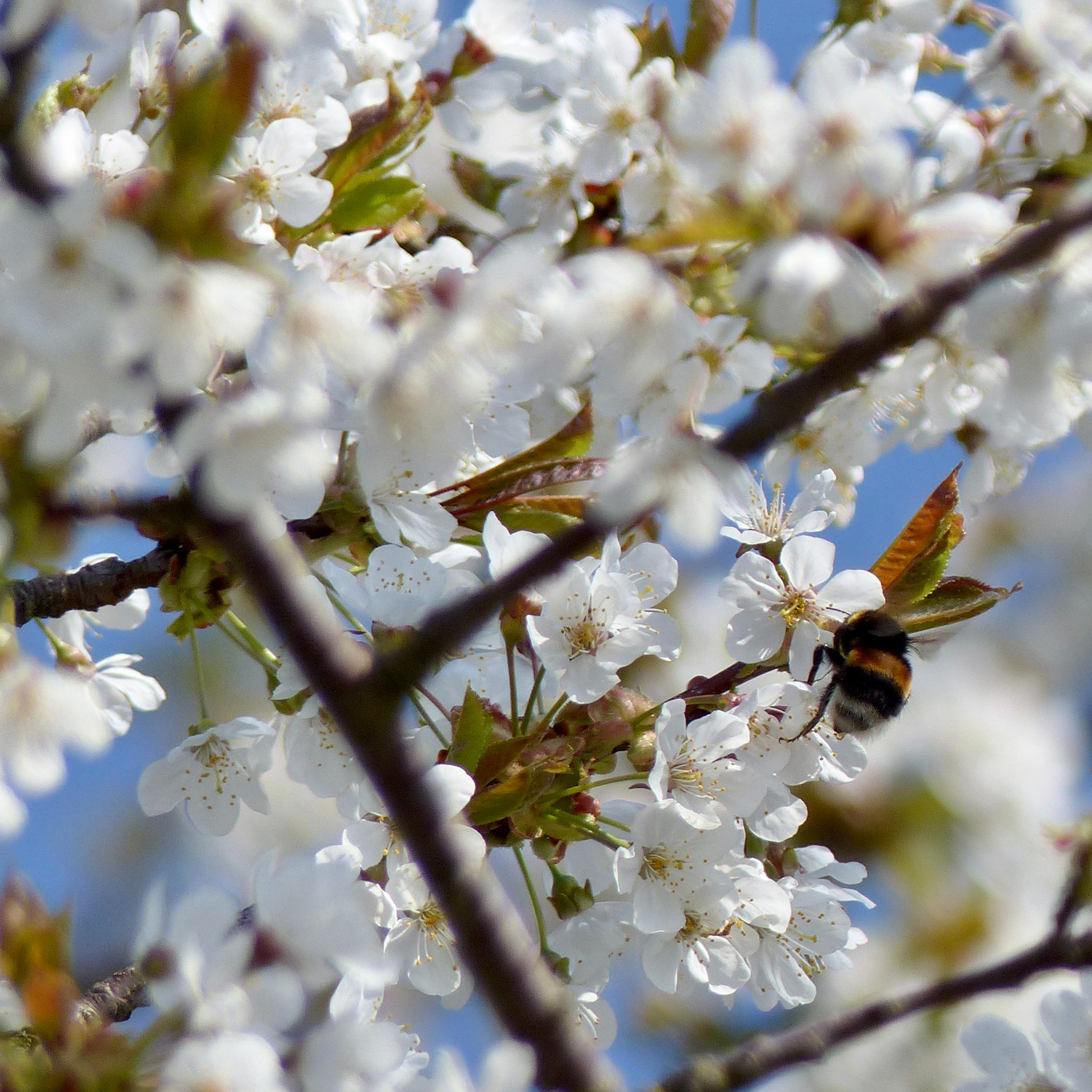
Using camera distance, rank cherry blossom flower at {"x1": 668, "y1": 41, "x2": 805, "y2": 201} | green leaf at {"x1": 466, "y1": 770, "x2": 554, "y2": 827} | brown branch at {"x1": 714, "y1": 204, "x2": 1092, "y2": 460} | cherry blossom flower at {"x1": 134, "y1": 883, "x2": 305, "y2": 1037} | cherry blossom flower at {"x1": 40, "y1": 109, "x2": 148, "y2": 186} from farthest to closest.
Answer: green leaf at {"x1": 466, "y1": 770, "x2": 554, "y2": 827}, cherry blossom flower at {"x1": 40, "y1": 109, "x2": 148, "y2": 186}, cherry blossom flower at {"x1": 134, "y1": 883, "x2": 305, "y2": 1037}, cherry blossom flower at {"x1": 668, "y1": 41, "x2": 805, "y2": 201}, brown branch at {"x1": 714, "y1": 204, "x2": 1092, "y2": 460}

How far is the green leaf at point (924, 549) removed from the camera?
150 cm

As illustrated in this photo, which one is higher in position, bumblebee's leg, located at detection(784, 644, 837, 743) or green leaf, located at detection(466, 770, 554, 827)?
green leaf, located at detection(466, 770, 554, 827)

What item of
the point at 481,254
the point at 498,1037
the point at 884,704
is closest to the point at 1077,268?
the point at 498,1037

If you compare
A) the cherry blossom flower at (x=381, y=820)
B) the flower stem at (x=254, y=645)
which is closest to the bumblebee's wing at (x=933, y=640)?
the cherry blossom flower at (x=381, y=820)

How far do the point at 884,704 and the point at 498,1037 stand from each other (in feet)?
2.77

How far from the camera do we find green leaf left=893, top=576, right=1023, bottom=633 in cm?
152

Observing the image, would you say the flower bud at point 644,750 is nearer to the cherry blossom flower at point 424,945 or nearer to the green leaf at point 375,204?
the cherry blossom flower at point 424,945

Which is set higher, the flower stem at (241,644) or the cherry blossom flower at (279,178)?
the cherry blossom flower at (279,178)

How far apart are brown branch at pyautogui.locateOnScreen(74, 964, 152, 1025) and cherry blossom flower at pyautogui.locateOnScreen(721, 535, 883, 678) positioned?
85cm

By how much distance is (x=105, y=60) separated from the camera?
1598 mm

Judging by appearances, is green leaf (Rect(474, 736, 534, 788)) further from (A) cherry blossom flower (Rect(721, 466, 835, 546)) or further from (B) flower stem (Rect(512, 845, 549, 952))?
(A) cherry blossom flower (Rect(721, 466, 835, 546))

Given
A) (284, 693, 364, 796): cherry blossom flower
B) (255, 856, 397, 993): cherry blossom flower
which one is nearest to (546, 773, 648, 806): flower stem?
(284, 693, 364, 796): cherry blossom flower

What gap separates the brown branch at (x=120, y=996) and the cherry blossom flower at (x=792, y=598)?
0.85m

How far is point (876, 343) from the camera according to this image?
757 millimetres
